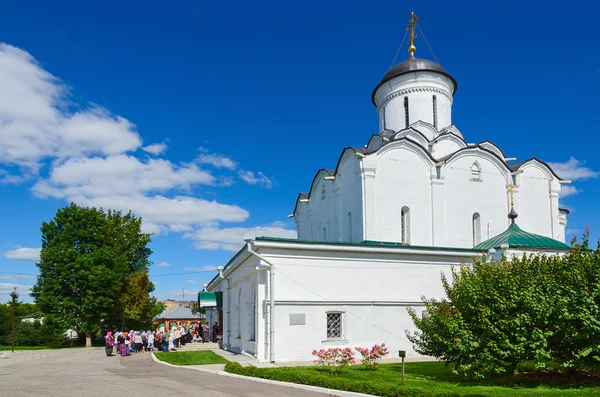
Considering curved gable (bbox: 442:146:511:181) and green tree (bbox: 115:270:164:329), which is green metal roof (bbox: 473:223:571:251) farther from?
green tree (bbox: 115:270:164:329)

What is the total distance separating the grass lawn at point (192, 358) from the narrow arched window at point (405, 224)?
987 centimetres

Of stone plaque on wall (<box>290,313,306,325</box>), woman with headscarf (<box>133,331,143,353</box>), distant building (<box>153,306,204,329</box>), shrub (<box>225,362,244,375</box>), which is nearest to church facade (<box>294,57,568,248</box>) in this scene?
stone plaque on wall (<box>290,313,306,325</box>)

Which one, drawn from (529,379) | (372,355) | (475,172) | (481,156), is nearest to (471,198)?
(475,172)

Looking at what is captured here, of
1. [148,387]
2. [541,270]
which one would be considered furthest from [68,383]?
[541,270]

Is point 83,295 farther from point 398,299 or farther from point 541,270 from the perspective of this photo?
point 541,270

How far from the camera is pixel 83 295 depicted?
3478 cm

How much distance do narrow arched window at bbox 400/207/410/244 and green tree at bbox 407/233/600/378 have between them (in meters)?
10.8

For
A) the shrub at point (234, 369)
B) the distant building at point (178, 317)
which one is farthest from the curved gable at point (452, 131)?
the distant building at point (178, 317)

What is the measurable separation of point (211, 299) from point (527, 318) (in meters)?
19.3

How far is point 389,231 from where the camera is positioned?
23.4m

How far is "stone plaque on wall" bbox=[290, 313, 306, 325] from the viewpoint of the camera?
17.6 m

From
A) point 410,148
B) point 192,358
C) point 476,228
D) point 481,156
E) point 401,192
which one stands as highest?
point 410,148

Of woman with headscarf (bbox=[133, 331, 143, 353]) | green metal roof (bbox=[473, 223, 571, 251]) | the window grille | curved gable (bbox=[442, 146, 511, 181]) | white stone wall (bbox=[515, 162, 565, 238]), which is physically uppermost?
curved gable (bbox=[442, 146, 511, 181])

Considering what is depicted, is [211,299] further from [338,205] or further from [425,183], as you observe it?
[425,183]
